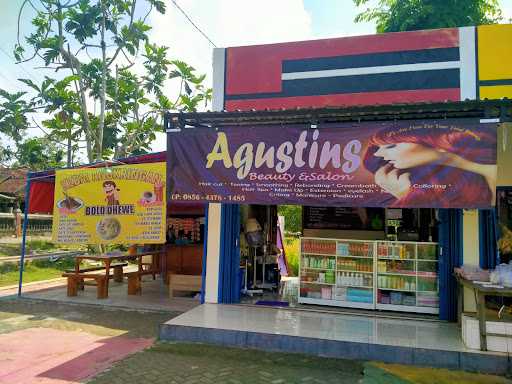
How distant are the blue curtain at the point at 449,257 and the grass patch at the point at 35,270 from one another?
10588mm

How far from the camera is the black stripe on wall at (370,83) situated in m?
7.42

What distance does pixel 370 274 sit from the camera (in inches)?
307

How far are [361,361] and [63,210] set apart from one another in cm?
686

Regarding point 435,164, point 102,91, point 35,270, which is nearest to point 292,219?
point 102,91

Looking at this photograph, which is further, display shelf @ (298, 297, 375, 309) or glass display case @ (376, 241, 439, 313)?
display shelf @ (298, 297, 375, 309)

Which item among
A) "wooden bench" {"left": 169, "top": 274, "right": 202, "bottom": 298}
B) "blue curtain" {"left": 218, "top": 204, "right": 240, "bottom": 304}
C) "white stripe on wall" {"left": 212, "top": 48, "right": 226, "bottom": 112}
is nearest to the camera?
"blue curtain" {"left": 218, "top": 204, "right": 240, "bottom": 304}

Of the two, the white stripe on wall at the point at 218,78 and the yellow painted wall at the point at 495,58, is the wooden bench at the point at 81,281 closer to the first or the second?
the white stripe on wall at the point at 218,78

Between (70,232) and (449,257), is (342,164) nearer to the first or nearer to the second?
(449,257)

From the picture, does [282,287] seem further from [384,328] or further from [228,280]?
[384,328]

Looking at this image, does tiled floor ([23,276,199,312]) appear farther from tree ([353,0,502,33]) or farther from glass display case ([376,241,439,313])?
tree ([353,0,502,33])

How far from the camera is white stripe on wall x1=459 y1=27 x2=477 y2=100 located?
7.23 metres

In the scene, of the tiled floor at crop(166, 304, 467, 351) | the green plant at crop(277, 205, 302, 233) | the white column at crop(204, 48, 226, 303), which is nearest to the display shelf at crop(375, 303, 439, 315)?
the tiled floor at crop(166, 304, 467, 351)

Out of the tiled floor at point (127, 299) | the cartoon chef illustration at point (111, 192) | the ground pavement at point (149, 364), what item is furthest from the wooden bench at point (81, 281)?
the ground pavement at point (149, 364)

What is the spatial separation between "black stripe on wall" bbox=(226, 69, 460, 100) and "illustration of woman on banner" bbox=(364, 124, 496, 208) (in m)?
1.84
